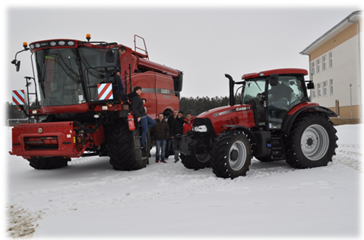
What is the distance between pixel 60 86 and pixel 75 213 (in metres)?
4.09

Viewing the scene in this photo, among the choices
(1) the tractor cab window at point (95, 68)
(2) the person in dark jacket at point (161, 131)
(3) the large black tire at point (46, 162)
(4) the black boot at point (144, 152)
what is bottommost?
(3) the large black tire at point (46, 162)

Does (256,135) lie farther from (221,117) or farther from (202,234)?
(202,234)

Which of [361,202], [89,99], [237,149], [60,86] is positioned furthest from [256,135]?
[60,86]

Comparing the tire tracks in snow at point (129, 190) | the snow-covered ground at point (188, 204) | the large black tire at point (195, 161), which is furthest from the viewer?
A: the large black tire at point (195, 161)

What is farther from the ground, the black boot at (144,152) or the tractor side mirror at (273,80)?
the tractor side mirror at (273,80)

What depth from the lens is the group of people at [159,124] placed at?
809 cm

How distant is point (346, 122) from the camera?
70.7ft

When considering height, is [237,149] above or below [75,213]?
above

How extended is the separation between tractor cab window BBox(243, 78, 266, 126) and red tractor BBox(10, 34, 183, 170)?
2814mm

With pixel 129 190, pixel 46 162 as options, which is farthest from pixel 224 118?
pixel 46 162

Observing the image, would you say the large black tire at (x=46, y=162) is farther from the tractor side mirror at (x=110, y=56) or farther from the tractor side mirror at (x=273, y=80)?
the tractor side mirror at (x=273, y=80)

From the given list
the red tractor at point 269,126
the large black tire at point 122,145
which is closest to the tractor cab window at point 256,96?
the red tractor at point 269,126

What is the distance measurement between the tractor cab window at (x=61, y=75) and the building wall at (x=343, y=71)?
68.2 ft

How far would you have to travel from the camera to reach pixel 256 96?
8070 mm
